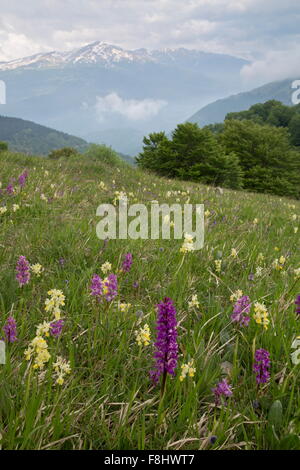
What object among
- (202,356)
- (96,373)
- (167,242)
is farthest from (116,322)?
(167,242)

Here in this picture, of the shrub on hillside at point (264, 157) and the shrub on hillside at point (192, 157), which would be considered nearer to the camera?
the shrub on hillside at point (192, 157)

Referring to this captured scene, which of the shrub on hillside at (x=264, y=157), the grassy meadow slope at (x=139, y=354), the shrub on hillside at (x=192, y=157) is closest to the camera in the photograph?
the grassy meadow slope at (x=139, y=354)

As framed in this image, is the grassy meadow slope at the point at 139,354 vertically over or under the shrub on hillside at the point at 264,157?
under

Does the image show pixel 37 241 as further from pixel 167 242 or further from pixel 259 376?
pixel 259 376

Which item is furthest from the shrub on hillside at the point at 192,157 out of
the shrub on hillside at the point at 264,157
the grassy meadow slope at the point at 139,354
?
the grassy meadow slope at the point at 139,354

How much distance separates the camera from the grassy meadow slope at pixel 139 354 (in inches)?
58.7

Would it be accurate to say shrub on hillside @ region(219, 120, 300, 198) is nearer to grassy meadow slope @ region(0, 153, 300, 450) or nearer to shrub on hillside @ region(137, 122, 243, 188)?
shrub on hillside @ region(137, 122, 243, 188)

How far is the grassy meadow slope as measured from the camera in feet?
4.89

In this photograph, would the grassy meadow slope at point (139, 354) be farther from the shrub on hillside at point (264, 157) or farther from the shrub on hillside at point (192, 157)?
Result: the shrub on hillside at point (264, 157)

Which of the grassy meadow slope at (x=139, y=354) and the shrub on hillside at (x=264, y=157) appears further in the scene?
the shrub on hillside at (x=264, y=157)

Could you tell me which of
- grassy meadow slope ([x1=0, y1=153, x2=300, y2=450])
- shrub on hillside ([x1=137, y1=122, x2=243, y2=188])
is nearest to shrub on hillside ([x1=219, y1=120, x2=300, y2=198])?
shrub on hillside ([x1=137, y1=122, x2=243, y2=188])

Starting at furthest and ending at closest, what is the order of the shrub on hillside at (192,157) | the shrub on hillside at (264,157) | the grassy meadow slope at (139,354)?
1. the shrub on hillside at (264,157)
2. the shrub on hillside at (192,157)
3. the grassy meadow slope at (139,354)
